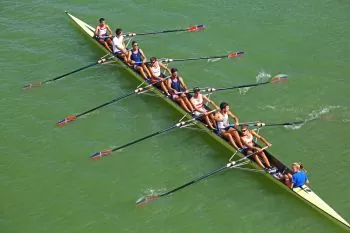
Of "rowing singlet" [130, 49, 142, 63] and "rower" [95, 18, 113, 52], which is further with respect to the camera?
"rower" [95, 18, 113, 52]

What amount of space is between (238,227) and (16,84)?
10137 millimetres

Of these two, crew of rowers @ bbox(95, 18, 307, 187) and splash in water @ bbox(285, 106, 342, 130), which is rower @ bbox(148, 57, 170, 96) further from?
splash in water @ bbox(285, 106, 342, 130)

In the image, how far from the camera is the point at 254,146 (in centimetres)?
1554

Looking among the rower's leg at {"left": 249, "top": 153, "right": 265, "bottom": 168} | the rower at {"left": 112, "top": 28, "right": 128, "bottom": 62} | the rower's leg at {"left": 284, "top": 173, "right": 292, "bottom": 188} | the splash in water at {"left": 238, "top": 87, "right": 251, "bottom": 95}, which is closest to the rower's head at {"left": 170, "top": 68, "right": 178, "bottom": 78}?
the splash in water at {"left": 238, "top": 87, "right": 251, "bottom": 95}

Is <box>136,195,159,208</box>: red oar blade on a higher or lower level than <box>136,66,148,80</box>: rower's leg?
lower

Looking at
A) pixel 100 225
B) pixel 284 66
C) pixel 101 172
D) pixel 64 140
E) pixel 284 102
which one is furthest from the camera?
pixel 284 66

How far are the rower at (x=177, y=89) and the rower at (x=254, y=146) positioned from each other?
2471mm

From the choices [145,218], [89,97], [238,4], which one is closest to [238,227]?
[145,218]

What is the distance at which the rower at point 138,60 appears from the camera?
61.7ft

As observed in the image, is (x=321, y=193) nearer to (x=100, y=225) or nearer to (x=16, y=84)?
(x=100, y=225)

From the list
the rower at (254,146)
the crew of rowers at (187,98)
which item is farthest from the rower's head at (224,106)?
the rower at (254,146)

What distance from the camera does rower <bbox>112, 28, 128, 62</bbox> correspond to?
19.7m

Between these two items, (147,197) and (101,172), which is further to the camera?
(101,172)

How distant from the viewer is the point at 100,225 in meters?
14.2
